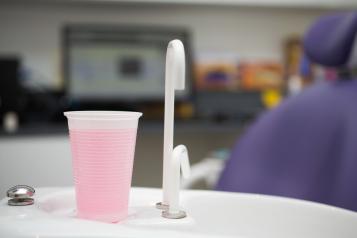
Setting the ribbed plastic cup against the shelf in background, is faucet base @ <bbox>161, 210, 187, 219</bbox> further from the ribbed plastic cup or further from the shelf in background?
the shelf in background

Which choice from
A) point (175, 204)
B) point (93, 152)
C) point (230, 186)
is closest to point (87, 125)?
point (93, 152)

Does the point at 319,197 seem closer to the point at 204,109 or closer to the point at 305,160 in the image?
the point at 305,160

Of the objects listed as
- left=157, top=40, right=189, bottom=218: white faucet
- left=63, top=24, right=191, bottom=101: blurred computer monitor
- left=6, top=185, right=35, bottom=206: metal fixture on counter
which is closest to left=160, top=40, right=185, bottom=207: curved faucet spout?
Answer: left=157, top=40, right=189, bottom=218: white faucet

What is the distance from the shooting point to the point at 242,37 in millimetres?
2438

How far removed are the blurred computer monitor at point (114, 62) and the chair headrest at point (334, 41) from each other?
1116mm

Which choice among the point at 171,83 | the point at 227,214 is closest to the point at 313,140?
the point at 227,214

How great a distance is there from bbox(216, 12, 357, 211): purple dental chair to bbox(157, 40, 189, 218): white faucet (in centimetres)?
48

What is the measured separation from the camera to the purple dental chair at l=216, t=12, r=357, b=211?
2.97 ft

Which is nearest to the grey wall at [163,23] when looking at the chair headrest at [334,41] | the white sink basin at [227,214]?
the chair headrest at [334,41]

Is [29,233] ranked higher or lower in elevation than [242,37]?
lower

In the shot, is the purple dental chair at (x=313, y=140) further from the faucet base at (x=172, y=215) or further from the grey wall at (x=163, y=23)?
the grey wall at (x=163, y=23)

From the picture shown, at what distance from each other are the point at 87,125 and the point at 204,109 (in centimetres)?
198

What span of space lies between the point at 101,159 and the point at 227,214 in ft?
0.61

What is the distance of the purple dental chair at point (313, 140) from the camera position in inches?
35.7
